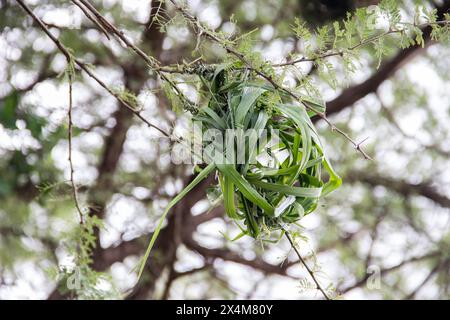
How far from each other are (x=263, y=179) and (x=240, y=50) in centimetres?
13

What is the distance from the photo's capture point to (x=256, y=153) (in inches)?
22.4

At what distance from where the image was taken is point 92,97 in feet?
6.34

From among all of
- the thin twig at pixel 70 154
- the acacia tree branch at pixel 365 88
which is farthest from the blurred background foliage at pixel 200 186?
the thin twig at pixel 70 154

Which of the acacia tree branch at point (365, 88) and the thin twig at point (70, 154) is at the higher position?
the acacia tree branch at point (365, 88)

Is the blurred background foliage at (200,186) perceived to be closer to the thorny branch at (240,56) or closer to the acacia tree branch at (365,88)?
the acacia tree branch at (365,88)

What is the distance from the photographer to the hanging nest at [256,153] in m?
0.55

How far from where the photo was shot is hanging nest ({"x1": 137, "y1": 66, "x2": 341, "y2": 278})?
0.55 m

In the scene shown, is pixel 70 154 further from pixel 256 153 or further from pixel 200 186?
pixel 200 186

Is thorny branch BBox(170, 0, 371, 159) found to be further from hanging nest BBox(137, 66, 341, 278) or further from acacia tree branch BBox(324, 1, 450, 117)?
acacia tree branch BBox(324, 1, 450, 117)

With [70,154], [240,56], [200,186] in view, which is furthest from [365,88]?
[240,56]

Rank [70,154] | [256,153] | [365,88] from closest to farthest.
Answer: [256,153] → [70,154] → [365,88]

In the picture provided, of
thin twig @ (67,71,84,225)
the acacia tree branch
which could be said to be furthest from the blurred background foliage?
thin twig @ (67,71,84,225)

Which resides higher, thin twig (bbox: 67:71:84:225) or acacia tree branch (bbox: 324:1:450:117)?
acacia tree branch (bbox: 324:1:450:117)
